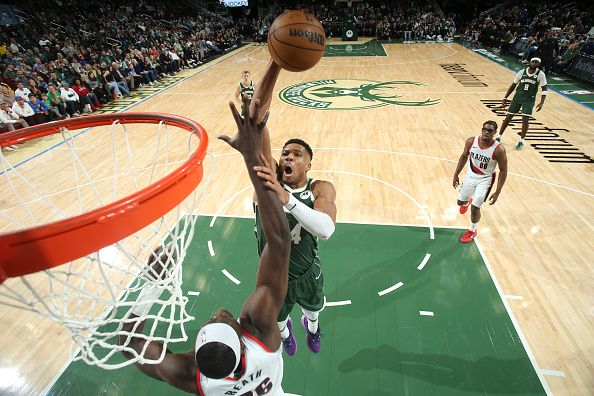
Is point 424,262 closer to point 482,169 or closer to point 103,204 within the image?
point 482,169

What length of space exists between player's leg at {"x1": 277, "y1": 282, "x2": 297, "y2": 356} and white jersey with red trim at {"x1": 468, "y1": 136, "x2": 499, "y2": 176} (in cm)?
295

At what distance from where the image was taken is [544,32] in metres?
15.9

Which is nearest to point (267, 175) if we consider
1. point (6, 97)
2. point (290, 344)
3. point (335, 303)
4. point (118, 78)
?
point (290, 344)

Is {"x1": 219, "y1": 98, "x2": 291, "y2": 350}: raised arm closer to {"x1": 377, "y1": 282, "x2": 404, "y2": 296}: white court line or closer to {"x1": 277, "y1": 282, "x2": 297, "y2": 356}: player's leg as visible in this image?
{"x1": 277, "y1": 282, "x2": 297, "y2": 356}: player's leg

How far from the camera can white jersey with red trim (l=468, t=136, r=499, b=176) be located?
13.9 feet

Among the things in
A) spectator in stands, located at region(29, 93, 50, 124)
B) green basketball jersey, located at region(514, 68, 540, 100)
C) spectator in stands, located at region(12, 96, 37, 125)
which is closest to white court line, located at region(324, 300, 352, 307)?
green basketball jersey, located at region(514, 68, 540, 100)

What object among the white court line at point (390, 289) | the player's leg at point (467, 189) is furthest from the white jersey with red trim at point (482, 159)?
the white court line at point (390, 289)

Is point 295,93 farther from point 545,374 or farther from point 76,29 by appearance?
point 76,29

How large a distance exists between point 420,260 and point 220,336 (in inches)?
133

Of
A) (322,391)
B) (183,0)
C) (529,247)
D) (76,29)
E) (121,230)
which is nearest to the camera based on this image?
(121,230)

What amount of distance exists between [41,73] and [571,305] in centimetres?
1440

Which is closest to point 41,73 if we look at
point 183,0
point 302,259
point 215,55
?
point 215,55

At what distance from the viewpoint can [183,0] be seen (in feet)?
93.4

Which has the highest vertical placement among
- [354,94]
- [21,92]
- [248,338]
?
[248,338]
